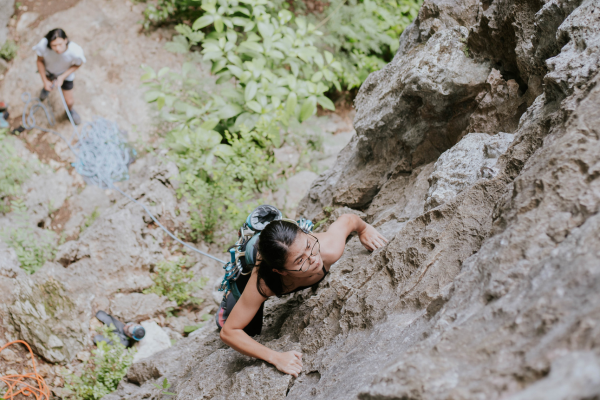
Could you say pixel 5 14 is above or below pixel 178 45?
below

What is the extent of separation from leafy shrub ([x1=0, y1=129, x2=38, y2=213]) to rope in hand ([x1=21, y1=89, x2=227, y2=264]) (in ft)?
2.69

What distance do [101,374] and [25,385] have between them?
2.21 ft

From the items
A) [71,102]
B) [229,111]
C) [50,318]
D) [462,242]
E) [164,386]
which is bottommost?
[71,102]

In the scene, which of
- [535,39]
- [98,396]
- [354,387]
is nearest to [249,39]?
[535,39]

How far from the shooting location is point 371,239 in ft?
9.97

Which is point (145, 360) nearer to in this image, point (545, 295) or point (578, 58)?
point (545, 295)

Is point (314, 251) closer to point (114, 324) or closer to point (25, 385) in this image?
point (114, 324)

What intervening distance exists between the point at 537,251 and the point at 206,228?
15.8ft

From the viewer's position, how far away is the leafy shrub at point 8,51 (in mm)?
7547

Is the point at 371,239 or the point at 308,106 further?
the point at 308,106

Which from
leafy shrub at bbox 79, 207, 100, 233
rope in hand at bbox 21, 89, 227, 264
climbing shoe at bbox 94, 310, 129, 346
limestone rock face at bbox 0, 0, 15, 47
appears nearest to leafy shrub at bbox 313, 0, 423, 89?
rope in hand at bbox 21, 89, 227, 264

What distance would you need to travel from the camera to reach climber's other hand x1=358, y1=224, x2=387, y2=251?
9.80 ft

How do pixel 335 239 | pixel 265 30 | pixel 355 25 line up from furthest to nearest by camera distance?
pixel 355 25, pixel 265 30, pixel 335 239

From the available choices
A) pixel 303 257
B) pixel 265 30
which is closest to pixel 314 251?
pixel 303 257
